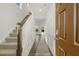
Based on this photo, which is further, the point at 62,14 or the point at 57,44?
the point at 57,44

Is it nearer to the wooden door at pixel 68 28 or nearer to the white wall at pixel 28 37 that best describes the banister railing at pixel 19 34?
the white wall at pixel 28 37

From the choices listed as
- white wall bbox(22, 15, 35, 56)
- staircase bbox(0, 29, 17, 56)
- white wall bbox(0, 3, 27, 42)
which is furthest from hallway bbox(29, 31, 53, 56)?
white wall bbox(0, 3, 27, 42)

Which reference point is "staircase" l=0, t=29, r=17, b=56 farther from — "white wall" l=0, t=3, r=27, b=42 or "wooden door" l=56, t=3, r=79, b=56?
"wooden door" l=56, t=3, r=79, b=56

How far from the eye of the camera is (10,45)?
107 centimetres

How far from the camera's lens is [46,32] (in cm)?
107

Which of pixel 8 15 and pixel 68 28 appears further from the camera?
pixel 8 15

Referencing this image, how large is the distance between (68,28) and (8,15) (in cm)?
59

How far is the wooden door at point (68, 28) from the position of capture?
0.82 meters

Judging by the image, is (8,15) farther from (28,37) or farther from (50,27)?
(50,27)

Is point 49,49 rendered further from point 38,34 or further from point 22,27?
point 22,27

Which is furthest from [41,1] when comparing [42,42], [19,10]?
[42,42]

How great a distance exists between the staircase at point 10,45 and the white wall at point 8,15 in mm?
46

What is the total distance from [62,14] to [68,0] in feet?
0.51

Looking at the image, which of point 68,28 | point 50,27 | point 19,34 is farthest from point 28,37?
point 68,28
